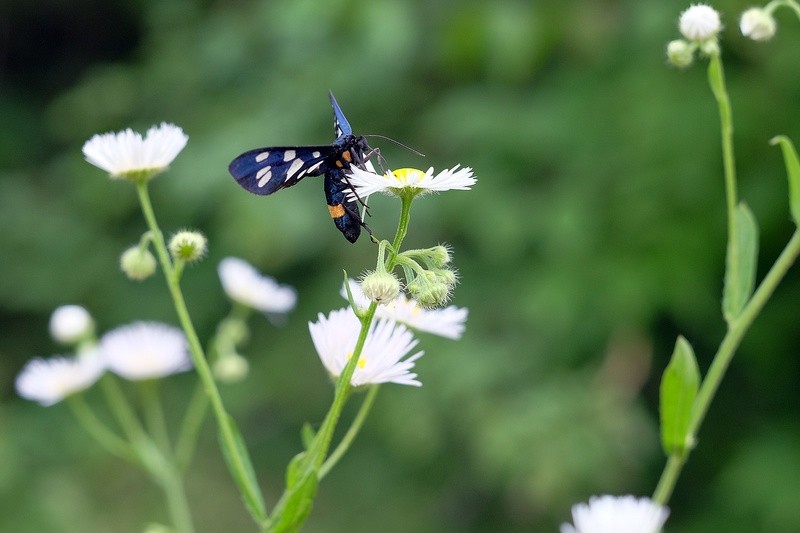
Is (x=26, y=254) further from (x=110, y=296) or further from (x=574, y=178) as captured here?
(x=574, y=178)

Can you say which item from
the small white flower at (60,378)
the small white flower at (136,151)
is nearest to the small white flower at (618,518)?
the small white flower at (136,151)

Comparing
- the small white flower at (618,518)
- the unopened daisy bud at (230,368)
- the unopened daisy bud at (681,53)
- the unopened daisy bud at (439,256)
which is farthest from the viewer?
the unopened daisy bud at (230,368)

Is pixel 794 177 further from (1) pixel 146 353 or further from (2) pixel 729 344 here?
(1) pixel 146 353

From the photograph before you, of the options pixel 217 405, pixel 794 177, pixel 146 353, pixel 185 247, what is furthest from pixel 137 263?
pixel 794 177

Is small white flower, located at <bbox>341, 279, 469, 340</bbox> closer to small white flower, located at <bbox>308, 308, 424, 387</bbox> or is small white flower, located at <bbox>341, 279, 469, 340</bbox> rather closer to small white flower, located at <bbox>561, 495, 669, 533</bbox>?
small white flower, located at <bbox>308, 308, 424, 387</bbox>

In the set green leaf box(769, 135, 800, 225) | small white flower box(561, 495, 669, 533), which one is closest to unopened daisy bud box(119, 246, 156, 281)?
small white flower box(561, 495, 669, 533)

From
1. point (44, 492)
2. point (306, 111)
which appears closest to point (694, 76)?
point (306, 111)

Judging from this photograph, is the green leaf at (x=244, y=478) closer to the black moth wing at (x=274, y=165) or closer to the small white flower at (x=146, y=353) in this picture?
the black moth wing at (x=274, y=165)
